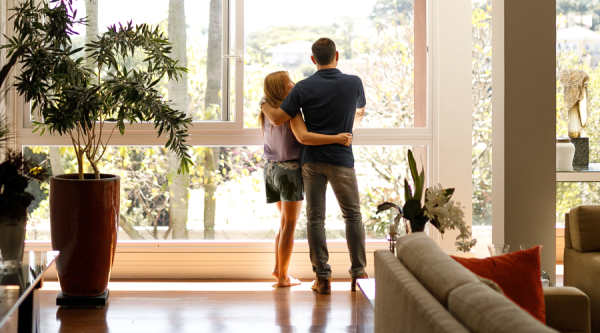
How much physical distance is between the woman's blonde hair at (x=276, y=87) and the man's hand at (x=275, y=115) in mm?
48

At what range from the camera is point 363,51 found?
14.7 feet

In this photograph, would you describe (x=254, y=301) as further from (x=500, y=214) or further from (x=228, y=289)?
(x=500, y=214)

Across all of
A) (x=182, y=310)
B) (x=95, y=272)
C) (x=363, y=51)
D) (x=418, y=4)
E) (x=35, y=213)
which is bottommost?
(x=182, y=310)

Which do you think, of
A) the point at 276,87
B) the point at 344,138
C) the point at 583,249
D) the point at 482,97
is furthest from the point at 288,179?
the point at 583,249

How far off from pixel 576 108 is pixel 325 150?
5.20 ft

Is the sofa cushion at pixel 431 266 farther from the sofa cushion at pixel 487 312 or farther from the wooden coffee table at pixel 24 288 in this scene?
the wooden coffee table at pixel 24 288

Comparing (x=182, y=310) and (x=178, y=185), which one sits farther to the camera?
(x=178, y=185)

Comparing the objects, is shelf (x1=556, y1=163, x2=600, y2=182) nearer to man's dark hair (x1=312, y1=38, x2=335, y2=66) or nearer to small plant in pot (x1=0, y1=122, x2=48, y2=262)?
man's dark hair (x1=312, y1=38, x2=335, y2=66)

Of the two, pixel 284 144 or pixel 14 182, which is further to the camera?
pixel 284 144

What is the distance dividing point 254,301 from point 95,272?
1.00 meters

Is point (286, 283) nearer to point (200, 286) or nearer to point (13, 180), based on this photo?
point (200, 286)

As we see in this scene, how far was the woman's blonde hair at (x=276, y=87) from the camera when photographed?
3977 mm

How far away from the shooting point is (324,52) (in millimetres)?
3768

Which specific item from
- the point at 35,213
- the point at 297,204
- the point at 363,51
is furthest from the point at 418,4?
the point at 35,213
